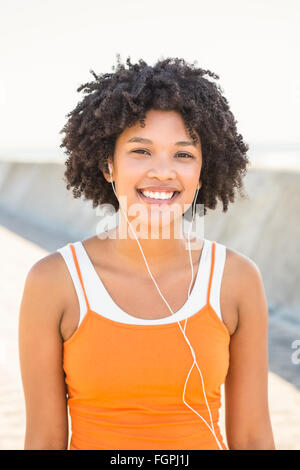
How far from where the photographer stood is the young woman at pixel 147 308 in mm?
2213

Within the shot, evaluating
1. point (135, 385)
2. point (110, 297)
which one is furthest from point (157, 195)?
point (135, 385)

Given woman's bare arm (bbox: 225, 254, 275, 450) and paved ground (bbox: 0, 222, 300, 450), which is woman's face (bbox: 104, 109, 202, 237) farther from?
paved ground (bbox: 0, 222, 300, 450)

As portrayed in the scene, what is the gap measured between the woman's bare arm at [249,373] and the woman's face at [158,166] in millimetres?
377

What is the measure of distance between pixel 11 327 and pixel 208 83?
5058 mm

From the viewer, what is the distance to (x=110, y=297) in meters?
2.31

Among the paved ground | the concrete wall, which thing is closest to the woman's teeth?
the paved ground

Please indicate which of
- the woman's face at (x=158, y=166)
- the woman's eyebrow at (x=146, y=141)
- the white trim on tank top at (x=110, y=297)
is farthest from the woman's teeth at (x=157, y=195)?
the white trim on tank top at (x=110, y=297)

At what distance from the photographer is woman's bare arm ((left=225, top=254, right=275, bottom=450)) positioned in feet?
7.79

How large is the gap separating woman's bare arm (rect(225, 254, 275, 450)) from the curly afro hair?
54cm

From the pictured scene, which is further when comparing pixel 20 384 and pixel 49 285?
pixel 20 384

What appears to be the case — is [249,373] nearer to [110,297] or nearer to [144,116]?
[110,297]

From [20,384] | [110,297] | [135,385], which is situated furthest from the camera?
[20,384]

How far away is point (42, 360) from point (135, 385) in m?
0.33

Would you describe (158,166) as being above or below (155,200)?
above
